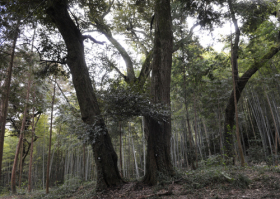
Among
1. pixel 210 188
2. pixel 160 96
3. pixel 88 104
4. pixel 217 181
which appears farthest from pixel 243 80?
pixel 88 104

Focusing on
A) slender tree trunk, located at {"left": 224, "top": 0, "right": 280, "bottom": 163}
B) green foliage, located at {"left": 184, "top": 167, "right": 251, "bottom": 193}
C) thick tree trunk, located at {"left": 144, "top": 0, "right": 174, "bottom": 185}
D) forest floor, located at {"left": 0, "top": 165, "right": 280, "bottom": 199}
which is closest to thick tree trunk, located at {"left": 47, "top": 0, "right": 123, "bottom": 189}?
forest floor, located at {"left": 0, "top": 165, "right": 280, "bottom": 199}

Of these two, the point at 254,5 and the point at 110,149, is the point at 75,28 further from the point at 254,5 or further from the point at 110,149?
the point at 254,5

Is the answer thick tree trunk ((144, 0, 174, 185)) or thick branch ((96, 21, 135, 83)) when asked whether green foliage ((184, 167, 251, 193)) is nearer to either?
thick tree trunk ((144, 0, 174, 185))

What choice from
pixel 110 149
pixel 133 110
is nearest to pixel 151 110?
pixel 133 110

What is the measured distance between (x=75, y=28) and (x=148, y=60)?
2.75 metres

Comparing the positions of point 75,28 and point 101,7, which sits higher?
point 101,7

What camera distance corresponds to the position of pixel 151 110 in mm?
4027

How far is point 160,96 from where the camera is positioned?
4.74 meters

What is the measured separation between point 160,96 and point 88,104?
1.94 metres

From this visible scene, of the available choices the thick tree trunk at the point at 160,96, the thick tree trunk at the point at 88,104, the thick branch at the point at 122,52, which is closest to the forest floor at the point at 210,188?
the thick tree trunk at the point at 160,96

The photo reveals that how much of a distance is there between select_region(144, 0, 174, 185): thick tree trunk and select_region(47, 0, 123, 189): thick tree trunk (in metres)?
0.98

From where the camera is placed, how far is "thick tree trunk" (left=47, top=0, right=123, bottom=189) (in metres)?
4.50

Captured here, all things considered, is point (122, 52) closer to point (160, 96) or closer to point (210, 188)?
point (160, 96)

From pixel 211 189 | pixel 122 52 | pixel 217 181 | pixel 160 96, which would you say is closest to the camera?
pixel 211 189
